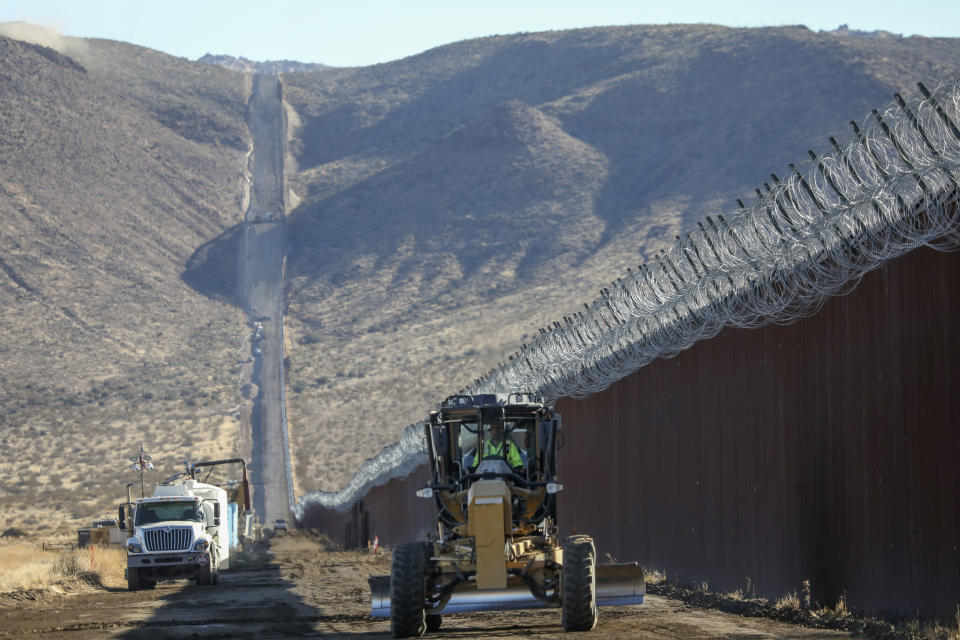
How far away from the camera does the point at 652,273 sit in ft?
57.4

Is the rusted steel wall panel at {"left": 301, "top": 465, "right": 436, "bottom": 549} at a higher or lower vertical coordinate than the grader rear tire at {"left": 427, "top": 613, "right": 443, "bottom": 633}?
higher

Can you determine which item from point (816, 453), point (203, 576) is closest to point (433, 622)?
point (816, 453)

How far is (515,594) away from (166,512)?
18.7 metres

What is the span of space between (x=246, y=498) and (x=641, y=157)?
7652 centimetres

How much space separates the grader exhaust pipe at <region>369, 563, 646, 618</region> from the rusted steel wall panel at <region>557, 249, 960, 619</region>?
221cm

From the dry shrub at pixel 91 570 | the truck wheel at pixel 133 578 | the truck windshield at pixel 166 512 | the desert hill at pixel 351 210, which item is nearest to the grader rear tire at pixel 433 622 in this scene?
the truck wheel at pixel 133 578

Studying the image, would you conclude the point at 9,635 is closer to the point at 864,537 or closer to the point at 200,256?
the point at 864,537

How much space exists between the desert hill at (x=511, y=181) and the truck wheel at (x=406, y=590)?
63.2m

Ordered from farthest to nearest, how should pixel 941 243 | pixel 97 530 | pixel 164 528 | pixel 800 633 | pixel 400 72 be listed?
pixel 400 72 < pixel 97 530 < pixel 164 528 < pixel 800 633 < pixel 941 243

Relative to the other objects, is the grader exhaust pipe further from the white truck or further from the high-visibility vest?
the white truck

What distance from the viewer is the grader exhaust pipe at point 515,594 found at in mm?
13570

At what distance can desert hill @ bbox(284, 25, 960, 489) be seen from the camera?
87938mm

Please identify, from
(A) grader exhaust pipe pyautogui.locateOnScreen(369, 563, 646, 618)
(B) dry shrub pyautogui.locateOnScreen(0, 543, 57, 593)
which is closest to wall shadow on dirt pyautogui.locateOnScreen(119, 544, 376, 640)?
(A) grader exhaust pipe pyautogui.locateOnScreen(369, 563, 646, 618)

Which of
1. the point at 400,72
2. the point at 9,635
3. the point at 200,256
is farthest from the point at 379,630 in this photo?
the point at 400,72
